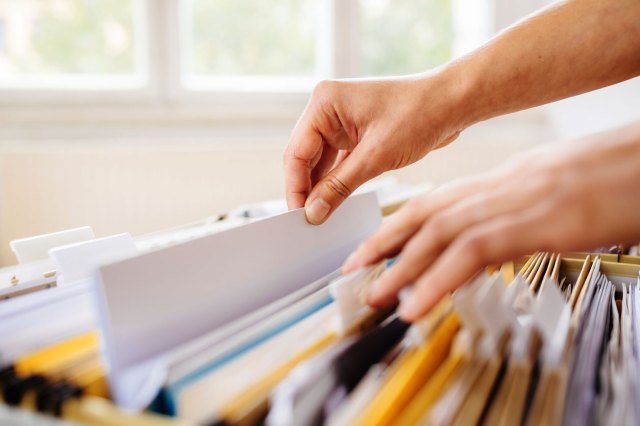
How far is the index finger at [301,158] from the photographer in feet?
2.36

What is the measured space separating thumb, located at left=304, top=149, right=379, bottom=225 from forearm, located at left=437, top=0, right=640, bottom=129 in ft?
0.59

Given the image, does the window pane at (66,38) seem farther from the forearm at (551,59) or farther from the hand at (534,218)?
the hand at (534,218)

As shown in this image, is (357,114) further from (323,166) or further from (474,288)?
(474,288)

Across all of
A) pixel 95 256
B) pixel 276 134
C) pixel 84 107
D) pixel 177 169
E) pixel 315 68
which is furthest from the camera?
pixel 315 68

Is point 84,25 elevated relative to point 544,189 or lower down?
elevated

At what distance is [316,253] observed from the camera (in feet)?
1.69

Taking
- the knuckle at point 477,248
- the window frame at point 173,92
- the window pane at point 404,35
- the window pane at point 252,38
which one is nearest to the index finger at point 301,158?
the knuckle at point 477,248

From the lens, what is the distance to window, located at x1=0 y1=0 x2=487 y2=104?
1.52 metres

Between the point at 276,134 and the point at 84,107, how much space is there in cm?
57

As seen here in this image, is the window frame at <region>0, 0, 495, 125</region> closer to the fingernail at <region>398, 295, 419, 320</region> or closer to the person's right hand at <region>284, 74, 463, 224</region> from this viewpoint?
the person's right hand at <region>284, 74, 463, 224</region>

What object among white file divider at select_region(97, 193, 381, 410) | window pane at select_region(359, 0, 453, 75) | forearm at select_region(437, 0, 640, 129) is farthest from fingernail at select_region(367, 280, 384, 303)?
window pane at select_region(359, 0, 453, 75)

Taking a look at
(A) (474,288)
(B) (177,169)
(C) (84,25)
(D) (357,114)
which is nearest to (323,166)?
(D) (357,114)

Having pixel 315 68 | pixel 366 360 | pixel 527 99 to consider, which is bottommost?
pixel 366 360

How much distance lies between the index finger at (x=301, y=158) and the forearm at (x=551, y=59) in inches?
Result: 8.2
